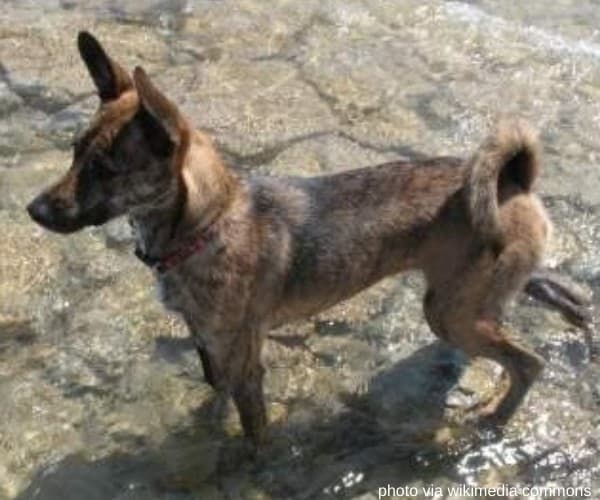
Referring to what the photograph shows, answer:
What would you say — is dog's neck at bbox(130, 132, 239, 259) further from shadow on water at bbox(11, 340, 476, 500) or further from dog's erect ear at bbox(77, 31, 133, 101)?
shadow on water at bbox(11, 340, 476, 500)

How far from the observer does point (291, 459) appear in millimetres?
4664

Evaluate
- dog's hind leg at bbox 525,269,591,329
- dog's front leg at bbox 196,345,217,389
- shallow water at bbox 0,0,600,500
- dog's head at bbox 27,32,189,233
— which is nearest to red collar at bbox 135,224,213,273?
dog's head at bbox 27,32,189,233

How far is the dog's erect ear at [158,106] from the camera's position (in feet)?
11.9

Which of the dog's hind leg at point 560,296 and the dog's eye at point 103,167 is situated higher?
the dog's eye at point 103,167

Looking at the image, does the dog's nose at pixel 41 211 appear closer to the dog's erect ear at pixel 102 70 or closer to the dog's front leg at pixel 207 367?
the dog's erect ear at pixel 102 70

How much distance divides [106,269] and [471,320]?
2.06 metres

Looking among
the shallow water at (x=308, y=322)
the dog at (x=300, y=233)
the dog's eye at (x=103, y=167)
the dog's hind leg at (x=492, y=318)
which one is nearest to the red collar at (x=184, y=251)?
the dog at (x=300, y=233)

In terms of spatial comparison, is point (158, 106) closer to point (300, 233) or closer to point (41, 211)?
point (41, 211)

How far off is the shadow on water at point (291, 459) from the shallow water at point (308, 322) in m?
0.01

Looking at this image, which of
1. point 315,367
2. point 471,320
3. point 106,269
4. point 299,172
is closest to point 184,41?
Answer: point 299,172

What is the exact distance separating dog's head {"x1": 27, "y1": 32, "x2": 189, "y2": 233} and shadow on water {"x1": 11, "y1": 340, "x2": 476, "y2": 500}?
3.88 feet

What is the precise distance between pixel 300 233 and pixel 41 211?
3.62 feet

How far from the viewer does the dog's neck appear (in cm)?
407

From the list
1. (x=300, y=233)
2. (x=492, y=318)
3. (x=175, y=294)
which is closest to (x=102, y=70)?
(x=175, y=294)
